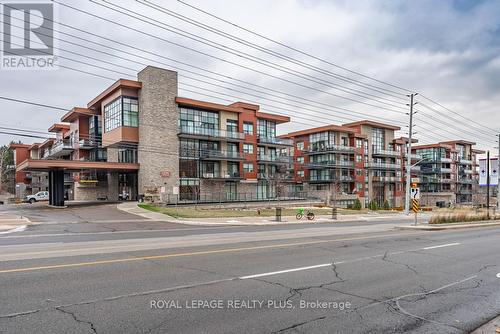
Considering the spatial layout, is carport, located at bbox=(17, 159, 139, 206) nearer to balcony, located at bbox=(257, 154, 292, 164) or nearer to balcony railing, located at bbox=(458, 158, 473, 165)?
balcony, located at bbox=(257, 154, 292, 164)


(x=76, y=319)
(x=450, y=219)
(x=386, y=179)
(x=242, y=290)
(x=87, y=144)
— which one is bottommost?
(x=450, y=219)

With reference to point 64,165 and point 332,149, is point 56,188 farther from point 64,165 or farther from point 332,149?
point 332,149

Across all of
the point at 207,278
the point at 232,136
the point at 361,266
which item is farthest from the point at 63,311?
the point at 232,136

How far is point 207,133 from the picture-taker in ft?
191

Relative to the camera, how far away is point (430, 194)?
4112 inches

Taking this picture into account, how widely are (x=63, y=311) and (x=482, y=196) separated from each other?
13119cm

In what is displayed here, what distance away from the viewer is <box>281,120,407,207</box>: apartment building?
7881cm

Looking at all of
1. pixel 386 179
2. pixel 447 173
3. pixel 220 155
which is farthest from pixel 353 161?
pixel 447 173

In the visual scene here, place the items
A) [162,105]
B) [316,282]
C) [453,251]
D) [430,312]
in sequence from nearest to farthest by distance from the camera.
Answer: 1. [430,312]
2. [316,282]
3. [453,251]
4. [162,105]

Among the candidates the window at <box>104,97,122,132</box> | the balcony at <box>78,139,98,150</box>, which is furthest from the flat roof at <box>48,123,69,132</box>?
the window at <box>104,97,122,132</box>

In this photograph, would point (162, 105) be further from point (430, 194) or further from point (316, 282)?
point (430, 194)

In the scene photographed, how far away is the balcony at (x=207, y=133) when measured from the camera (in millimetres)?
56044

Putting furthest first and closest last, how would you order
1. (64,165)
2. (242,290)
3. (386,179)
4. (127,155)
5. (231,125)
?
(386,179), (231,125), (127,155), (64,165), (242,290)

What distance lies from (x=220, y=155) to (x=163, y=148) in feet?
32.8
